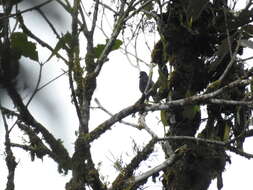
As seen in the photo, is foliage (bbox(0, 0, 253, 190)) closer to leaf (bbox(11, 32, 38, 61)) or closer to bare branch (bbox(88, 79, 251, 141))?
bare branch (bbox(88, 79, 251, 141))

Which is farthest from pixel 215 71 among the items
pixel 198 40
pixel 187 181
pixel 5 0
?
pixel 5 0

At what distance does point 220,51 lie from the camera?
3.13 meters

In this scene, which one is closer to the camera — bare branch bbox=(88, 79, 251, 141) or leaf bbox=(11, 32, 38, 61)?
leaf bbox=(11, 32, 38, 61)

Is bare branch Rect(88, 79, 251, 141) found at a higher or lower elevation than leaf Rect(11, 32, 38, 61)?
higher

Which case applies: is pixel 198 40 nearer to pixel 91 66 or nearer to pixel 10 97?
pixel 91 66

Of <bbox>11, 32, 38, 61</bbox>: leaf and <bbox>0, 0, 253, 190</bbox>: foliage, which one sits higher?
<bbox>0, 0, 253, 190</bbox>: foliage

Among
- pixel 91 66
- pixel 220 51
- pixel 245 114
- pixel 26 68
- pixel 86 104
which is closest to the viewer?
pixel 26 68

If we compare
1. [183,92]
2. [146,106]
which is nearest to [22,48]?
[146,106]

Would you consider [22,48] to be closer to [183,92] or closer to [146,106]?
[146,106]

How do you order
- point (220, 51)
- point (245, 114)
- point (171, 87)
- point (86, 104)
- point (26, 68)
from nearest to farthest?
point (26, 68)
point (86, 104)
point (220, 51)
point (245, 114)
point (171, 87)

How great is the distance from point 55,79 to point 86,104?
6.06ft

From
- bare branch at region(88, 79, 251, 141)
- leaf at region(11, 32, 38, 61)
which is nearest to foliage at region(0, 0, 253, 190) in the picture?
bare branch at region(88, 79, 251, 141)

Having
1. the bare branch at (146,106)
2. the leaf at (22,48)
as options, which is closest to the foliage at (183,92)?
the bare branch at (146,106)

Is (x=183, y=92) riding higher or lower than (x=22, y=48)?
higher
